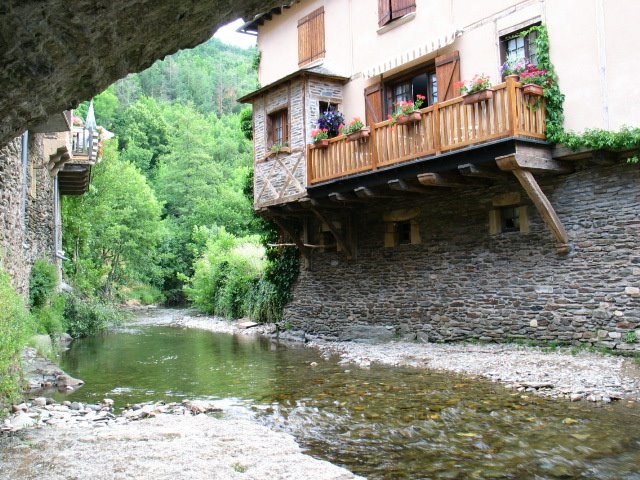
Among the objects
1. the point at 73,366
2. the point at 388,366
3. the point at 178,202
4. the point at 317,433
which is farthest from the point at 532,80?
the point at 178,202

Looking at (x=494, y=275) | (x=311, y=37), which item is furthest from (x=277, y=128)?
(x=494, y=275)

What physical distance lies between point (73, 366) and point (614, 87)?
11026mm

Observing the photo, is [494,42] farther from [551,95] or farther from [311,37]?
[311,37]

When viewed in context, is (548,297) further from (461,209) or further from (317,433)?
(317,433)

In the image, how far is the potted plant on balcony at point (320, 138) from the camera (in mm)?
13617

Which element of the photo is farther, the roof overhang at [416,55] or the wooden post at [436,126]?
the roof overhang at [416,55]

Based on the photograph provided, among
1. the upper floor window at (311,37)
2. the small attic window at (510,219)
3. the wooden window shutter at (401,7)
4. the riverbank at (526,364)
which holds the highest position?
the upper floor window at (311,37)

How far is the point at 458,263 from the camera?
39.9 feet

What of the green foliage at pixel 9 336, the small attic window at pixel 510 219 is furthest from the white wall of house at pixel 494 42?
the green foliage at pixel 9 336

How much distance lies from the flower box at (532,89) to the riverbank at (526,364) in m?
4.40

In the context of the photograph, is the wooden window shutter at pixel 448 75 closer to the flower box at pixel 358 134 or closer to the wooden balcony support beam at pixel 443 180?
the flower box at pixel 358 134

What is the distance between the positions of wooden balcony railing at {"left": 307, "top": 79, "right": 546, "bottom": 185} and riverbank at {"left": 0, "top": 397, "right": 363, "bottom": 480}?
21.0 feet

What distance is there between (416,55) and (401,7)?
1.34 m

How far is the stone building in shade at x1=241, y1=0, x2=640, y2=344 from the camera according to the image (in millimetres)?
9641
